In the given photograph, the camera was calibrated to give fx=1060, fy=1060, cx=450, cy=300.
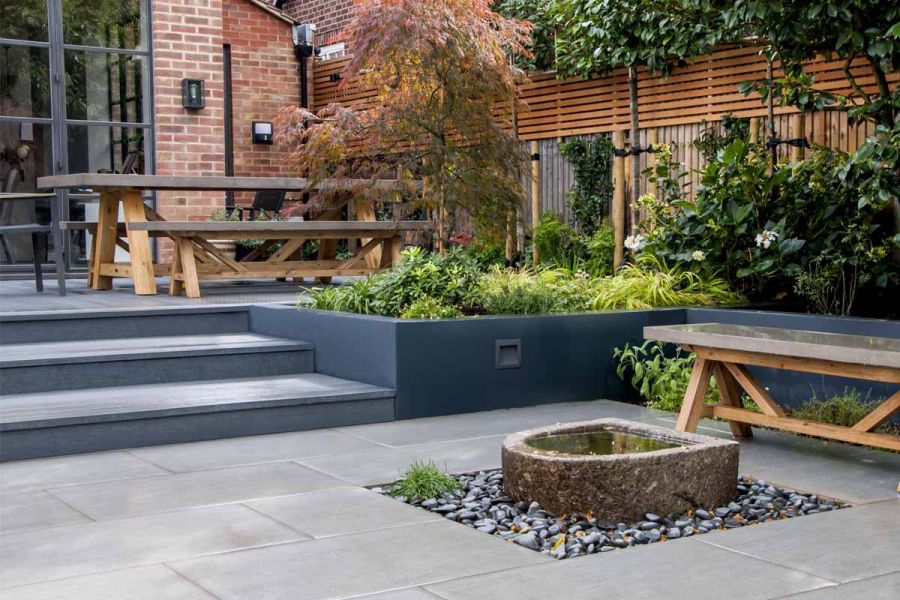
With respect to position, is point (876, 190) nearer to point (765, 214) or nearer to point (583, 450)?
point (765, 214)

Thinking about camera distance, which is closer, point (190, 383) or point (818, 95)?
point (190, 383)

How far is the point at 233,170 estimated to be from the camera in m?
13.4

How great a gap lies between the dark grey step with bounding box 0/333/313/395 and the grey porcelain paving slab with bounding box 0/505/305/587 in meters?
2.10

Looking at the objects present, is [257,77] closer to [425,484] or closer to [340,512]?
[425,484]

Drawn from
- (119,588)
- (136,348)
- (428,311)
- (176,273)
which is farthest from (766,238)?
(119,588)

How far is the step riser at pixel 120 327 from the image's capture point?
6.36 m

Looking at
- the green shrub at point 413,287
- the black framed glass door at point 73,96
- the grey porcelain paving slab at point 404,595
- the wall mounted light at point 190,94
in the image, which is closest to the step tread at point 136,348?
the green shrub at point 413,287

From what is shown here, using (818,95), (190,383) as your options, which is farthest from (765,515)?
(818,95)

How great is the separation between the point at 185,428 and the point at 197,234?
118 inches

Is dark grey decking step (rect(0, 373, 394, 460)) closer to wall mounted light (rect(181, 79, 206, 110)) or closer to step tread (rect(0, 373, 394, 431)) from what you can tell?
step tread (rect(0, 373, 394, 431))

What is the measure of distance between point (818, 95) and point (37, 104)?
25.3 ft

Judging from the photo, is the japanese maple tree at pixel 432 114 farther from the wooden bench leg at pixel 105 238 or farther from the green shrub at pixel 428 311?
the green shrub at pixel 428 311

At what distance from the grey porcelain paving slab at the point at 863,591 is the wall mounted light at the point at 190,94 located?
9837 millimetres

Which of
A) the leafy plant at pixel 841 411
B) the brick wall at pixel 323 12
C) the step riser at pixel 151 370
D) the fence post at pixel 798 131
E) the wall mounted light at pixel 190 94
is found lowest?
the leafy plant at pixel 841 411
